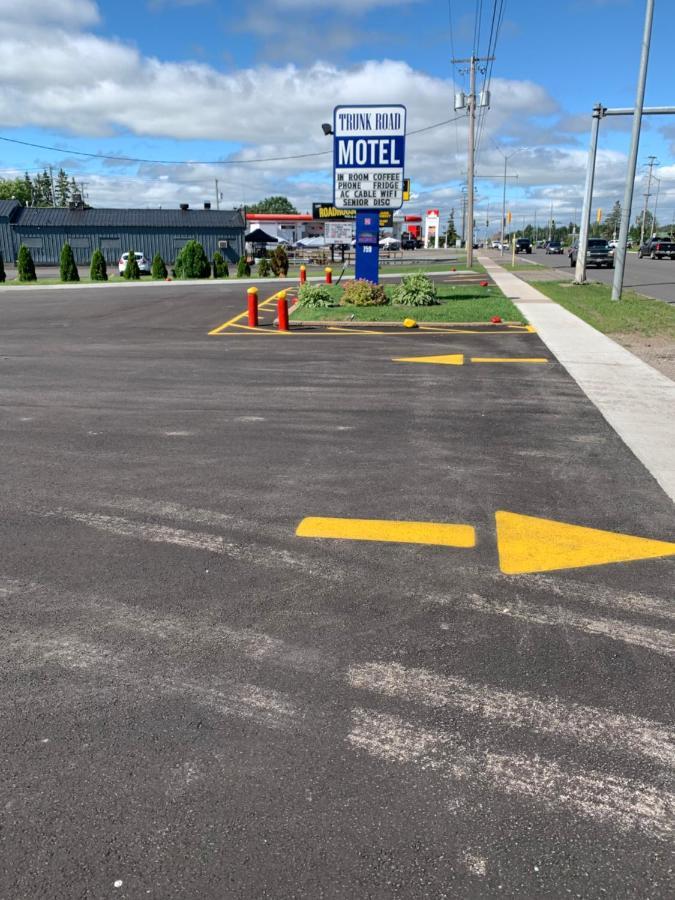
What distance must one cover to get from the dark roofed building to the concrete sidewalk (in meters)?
45.2

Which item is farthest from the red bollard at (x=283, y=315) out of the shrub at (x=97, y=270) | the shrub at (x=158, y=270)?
the shrub at (x=97, y=270)

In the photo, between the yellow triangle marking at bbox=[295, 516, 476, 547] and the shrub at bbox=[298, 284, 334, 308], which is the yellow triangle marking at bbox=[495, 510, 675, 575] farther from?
the shrub at bbox=[298, 284, 334, 308]

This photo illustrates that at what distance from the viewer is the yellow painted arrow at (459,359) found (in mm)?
12500

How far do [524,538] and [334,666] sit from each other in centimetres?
209

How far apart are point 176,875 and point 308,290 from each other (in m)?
19.3

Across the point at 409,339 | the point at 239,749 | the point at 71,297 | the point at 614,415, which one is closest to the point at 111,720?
the point at 239,749

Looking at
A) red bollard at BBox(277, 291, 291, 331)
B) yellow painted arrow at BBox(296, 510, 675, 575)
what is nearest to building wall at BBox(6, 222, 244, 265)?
red bollard at BBox(277, 291, 291, 331)

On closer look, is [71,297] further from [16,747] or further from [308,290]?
[16,747]

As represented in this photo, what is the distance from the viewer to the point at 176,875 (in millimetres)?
2355

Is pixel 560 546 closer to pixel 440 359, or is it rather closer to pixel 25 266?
pixel 440 359

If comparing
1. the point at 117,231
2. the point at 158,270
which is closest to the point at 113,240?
the point at 117,231

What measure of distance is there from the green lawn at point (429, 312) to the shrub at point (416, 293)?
34 centimetres

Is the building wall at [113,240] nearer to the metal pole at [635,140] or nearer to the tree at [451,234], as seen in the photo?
the metal pole at [635,140]

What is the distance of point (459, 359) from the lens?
1276 cm
